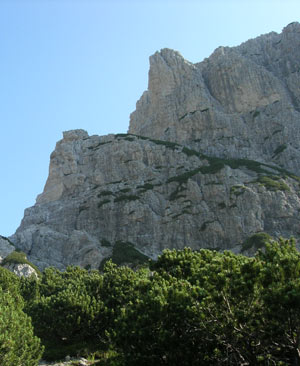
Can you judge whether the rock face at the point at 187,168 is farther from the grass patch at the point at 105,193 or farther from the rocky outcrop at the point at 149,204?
the grass patch at the point at 105,193

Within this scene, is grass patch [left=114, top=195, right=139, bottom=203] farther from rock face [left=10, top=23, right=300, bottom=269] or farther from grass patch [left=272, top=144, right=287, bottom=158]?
grass patch [left=272, top=144, right=287, bottom=158]

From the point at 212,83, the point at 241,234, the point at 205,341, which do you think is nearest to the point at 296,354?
the point at 205,341

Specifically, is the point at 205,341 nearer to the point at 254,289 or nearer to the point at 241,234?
the point at 254,289

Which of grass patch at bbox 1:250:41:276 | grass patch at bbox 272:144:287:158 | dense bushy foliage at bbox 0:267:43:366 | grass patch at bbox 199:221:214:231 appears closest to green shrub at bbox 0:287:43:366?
dense bushy foliage at bbox 0:267:43:366

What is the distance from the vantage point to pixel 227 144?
385 feet

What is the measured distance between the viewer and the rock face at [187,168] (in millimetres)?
86312

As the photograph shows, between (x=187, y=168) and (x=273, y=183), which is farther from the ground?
(x=187, y=168)

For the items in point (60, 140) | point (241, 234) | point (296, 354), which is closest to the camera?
point (296, 354)

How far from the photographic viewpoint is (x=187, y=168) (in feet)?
340

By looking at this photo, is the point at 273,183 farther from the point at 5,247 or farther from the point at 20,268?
the point at 5,247

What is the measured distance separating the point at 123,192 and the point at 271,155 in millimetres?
42479

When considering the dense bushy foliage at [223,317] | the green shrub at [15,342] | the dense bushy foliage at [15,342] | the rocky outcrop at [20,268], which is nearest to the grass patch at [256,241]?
the rocky outcrop at [20,268]

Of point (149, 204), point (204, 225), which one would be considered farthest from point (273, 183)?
point (149, 204)

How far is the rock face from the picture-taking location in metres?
86.3
